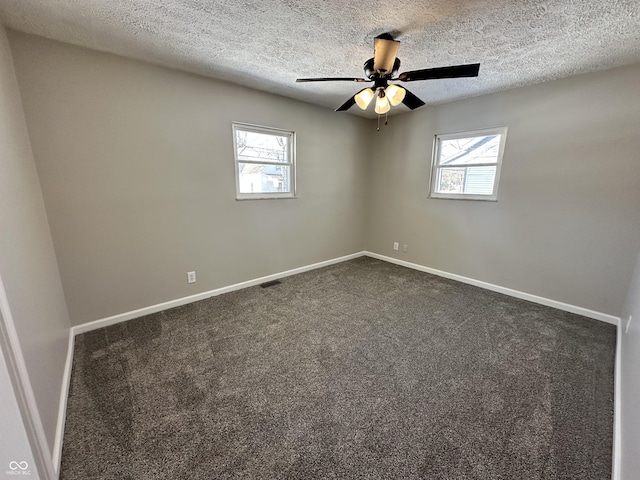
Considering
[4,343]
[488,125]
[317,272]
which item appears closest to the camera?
[4,343]

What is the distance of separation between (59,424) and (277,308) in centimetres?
176

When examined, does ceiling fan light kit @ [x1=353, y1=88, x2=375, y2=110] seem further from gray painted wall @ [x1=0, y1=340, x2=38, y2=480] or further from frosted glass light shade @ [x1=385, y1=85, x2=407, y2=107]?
gray painted wall @ [x1=0, y1=340, x2=38, y2=480]

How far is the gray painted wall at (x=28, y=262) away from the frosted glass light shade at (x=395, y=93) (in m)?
2.38

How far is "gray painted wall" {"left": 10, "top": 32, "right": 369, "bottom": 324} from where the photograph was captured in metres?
2.06

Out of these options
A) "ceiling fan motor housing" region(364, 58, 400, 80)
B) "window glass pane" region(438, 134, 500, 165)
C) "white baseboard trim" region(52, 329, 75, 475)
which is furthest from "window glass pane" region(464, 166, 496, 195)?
"white baseboard trim" region(52, 329, 75, 475)

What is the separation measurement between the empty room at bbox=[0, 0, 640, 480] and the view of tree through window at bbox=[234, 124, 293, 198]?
3 cm

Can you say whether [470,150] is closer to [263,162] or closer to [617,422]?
[263,162]

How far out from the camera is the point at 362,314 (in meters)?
2.75

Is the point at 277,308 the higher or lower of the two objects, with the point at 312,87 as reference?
lower

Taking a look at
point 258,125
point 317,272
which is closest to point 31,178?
point 258,125

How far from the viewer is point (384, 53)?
1.76 metres

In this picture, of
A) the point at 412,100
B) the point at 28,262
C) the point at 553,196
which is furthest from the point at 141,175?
the point at 553,196

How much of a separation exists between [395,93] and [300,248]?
2.53 m

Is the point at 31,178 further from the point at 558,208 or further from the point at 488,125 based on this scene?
the point at 558,208
